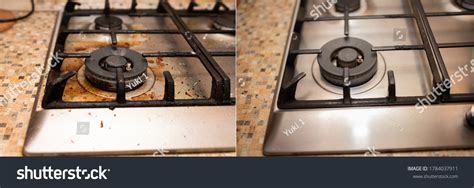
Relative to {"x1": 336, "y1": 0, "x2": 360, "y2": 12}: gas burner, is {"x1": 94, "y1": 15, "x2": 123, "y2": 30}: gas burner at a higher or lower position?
lower

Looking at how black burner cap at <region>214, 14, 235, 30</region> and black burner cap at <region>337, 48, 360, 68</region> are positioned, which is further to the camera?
black burner cap at <region>214, 14, 235, 30</region>

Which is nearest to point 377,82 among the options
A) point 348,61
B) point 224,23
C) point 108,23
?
point 348,61

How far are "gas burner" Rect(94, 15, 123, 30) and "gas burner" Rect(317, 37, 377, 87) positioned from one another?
339 millimetres

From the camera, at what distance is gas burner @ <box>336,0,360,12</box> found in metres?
1.02

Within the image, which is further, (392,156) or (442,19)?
(442,19)

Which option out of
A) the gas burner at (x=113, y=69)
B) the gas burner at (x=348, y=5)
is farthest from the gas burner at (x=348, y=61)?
the gas burner at (x=113, y=69)

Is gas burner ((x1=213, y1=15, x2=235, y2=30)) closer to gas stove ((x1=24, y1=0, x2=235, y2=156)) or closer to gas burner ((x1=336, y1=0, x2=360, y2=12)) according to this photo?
gas stove ((x1=24, y1=0, x2=235, y2=156))

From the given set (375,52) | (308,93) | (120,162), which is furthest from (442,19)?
(120,162)

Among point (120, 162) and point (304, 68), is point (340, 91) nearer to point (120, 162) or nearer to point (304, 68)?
point (304, 68)

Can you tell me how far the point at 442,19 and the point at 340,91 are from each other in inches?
9.2

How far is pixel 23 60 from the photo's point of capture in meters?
0.93

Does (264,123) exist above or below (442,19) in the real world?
below

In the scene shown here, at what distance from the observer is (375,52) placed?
0.89 m

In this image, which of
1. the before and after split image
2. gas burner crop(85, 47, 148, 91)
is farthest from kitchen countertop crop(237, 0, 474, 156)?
gas burner crop(85, 47, 148, 91)
